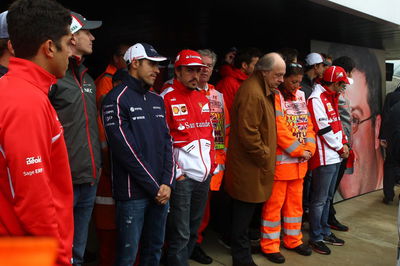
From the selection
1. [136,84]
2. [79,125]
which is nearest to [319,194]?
[136,84]

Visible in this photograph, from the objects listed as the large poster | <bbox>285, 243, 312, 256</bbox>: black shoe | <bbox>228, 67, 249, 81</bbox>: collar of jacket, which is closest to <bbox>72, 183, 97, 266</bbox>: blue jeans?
<bbox>228, 67, 249, 81</bbox>: collar of jacket

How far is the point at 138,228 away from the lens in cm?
242

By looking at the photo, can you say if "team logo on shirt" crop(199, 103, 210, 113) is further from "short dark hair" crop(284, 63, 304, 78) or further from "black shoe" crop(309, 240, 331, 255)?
"black shoe" crop(309, 240, 331, 255)

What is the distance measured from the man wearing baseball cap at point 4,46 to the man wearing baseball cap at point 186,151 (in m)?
1.22

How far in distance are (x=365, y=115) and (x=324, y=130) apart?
285cm

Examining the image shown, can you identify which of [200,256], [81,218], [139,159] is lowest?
Answer: [200,256]

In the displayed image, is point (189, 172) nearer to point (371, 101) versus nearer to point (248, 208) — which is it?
point (248, 208)

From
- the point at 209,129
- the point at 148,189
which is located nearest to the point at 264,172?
the point at 209,129

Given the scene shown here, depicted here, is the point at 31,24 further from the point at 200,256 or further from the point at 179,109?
the point at 200,256

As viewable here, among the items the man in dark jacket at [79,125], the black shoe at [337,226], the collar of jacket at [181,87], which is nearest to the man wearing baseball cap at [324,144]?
the black shoe at [337,226]

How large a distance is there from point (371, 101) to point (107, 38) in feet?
15.0

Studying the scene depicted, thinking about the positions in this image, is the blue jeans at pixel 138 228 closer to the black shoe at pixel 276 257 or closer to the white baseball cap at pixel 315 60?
the black shoe at pixel 276 257

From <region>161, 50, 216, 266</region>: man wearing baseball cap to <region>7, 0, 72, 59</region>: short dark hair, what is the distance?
149 cm

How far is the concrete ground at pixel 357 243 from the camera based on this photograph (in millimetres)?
3621
